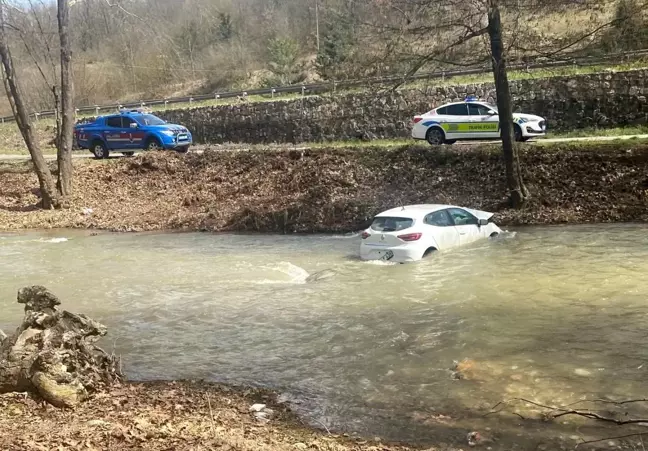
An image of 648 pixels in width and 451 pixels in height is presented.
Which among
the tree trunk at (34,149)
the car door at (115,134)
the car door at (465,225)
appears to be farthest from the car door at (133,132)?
the car door at (465,225)

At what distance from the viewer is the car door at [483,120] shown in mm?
23141

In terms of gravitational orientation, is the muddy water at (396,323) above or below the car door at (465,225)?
below

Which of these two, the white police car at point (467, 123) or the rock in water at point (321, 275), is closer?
the rock in water at point (321, 275)

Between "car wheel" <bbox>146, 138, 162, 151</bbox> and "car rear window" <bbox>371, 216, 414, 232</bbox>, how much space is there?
56.7 ft

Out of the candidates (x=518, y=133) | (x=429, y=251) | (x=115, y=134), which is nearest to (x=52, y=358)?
(x=429, y=251)

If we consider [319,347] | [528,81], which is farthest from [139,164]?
[319,347]

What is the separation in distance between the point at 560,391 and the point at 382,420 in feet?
6.46

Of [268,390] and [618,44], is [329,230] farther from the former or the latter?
[268,390]

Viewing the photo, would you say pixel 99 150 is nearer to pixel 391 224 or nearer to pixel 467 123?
pixel 467 123

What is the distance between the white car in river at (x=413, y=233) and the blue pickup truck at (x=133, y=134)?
16.9 m

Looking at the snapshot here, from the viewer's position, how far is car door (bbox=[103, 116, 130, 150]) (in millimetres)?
28766

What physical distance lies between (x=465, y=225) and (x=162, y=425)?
403 inches

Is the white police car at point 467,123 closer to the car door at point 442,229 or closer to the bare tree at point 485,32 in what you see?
the bare tree at point 485,32

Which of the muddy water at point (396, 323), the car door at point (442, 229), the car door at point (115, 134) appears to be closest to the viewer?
the muddy water at point (396, 323)
